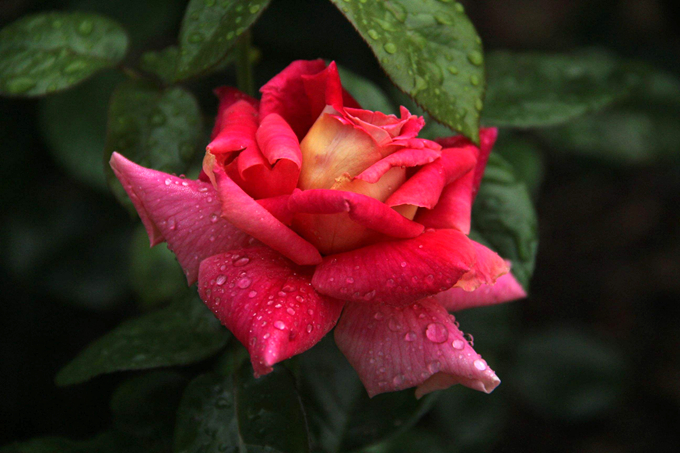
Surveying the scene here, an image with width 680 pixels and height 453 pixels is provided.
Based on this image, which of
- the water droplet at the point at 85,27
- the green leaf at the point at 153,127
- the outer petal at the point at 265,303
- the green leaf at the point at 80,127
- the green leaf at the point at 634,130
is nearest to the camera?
the outer petal at the point at 265,303

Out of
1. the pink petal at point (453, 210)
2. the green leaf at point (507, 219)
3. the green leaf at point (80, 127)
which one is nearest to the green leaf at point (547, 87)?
the green leaf at point (507, 219)

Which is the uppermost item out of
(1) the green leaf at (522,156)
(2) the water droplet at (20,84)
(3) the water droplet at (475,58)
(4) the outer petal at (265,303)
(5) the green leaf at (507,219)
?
(3) the water droplet at (475,58)

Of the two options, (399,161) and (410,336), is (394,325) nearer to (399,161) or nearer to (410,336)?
(410,336)

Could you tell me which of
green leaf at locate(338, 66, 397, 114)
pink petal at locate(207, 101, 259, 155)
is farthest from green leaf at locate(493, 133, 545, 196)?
pink petal at locate(207, 101, 259, 155)

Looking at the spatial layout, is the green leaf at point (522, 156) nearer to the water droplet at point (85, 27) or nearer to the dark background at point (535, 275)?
the dark background at point (535, 275)

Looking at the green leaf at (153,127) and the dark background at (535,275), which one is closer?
the green leaf at (153,127)

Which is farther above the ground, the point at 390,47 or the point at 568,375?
the point at 390,47

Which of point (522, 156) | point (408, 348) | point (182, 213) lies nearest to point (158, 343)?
point (182, 213)

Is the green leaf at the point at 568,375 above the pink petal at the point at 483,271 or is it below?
below
